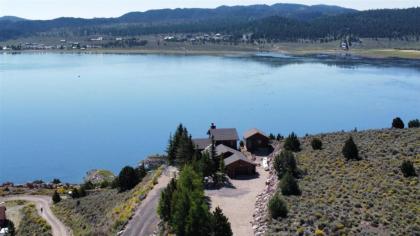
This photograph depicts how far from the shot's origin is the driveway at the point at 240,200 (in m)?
34.1

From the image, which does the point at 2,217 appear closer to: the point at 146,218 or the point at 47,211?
the point at 47,211

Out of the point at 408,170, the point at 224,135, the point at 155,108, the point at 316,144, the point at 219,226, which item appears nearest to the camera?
the point at 219,226

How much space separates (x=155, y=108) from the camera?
119 m

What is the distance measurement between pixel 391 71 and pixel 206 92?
7770 centimetres

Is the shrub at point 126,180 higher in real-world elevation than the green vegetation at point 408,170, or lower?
lower

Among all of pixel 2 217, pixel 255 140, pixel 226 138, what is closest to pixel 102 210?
pixel 2 217

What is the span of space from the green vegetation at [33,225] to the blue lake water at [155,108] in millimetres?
22582

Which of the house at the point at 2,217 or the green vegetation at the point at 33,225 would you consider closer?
the green vegetation at the point at 33,225

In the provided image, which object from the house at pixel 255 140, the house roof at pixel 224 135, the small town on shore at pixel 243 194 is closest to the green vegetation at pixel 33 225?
the small town on shore at pixel 243 194

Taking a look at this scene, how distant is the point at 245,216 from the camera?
117 feet

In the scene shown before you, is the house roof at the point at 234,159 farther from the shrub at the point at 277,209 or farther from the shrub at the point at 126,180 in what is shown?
the shrub at the point at 277,209

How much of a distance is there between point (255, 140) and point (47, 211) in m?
23.6

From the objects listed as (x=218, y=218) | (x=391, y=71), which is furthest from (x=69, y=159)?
(x=391, y=71)

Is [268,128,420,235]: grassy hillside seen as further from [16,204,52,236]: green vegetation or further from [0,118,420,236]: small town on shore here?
[16,204,52,236]: green vegetation
